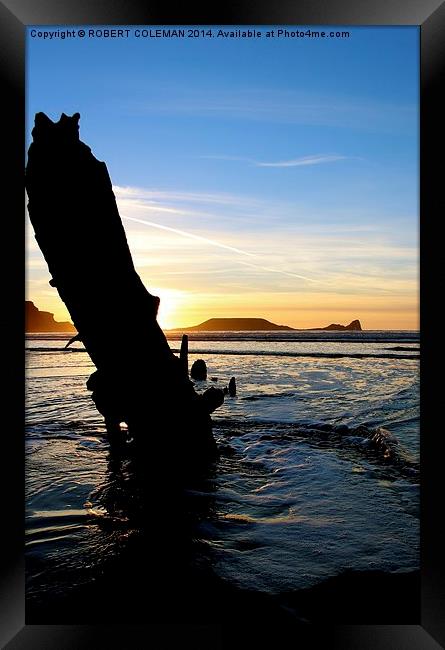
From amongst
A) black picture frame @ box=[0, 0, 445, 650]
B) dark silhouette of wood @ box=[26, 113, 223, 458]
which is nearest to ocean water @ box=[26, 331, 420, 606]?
black picture frame @ box=[0, 0, 445, 650]

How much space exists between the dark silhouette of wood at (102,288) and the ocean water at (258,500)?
939 millimetres

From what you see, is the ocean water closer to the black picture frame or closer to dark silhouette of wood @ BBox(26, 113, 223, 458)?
the black picture frame

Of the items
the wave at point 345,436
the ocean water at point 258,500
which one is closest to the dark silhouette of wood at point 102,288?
the ocean water at point 258,500

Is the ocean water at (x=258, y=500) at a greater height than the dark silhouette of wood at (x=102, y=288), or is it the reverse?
the dark silhouette of wood at (x=102, y=288)

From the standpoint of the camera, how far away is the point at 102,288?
19.9 feet

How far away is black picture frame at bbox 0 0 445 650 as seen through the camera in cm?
389

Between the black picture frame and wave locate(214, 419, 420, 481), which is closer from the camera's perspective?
the black picture frame

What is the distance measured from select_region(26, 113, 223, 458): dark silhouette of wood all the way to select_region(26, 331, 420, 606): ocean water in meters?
0.94
